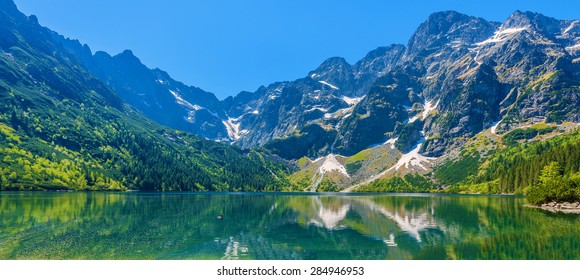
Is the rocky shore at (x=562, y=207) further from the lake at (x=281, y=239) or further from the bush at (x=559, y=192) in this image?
the lake at (x=281, y=239)

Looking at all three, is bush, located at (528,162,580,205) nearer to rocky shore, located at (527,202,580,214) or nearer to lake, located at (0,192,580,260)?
rocky shore, located at (527,202,580,214)

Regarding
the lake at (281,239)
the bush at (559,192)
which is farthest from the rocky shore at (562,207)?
the lake at (281,239)

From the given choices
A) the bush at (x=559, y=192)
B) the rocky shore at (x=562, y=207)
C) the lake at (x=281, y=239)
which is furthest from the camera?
the bush at (x=559, y=192)

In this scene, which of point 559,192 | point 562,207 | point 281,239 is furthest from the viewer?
point 559,192

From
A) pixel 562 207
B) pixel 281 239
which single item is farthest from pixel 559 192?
pixel 281 239

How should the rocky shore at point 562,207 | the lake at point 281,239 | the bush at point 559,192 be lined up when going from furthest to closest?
the bush at point 559,192 → the rocky shore at point 562,207 → the lake at point 281,239

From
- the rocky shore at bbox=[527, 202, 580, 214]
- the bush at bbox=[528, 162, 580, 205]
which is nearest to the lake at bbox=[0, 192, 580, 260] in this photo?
the rocky shore at bbox=[527, 202, 580, 214]

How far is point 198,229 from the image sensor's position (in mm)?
78312

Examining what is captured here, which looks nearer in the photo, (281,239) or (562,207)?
(281,239)

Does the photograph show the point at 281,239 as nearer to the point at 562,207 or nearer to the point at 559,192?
the point at 562,207

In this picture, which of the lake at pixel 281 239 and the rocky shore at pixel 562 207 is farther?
the rocky shore at pixel 562 207

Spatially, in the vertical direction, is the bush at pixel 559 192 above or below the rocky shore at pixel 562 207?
above

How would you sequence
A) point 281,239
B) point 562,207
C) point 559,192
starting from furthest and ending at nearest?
1. point 559,192
2. point 562,207
3. point 281,239
